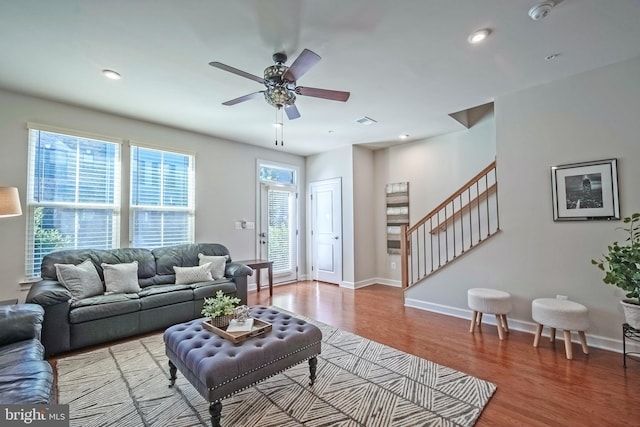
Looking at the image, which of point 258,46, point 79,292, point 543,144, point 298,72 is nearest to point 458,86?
point 543,144

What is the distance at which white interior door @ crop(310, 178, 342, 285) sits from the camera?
19.6 feet

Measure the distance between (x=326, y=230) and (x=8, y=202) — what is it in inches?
186

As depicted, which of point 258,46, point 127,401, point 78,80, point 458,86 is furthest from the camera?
point 458,86

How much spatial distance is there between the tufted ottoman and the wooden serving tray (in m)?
0.03

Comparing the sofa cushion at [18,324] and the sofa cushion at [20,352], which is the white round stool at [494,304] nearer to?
the sofa cushion at [20,352]

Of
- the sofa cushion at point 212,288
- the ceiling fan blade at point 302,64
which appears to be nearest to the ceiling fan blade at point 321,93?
the ceiling fan blade at point 302,64

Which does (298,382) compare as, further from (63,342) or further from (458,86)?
(458,86)

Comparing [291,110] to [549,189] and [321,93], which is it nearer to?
[321,93]

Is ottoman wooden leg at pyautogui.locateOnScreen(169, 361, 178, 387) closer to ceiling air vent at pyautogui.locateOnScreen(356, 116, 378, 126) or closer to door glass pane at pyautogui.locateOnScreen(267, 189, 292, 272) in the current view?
door glass pane at pyautogui.locateOnScreen(267, 189, 292, 272)

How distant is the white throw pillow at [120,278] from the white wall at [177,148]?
0.87 m

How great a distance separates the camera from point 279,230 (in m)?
6.14

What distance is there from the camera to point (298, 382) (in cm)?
232

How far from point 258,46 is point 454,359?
3419mm

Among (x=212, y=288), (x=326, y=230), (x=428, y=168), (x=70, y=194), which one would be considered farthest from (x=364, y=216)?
(x=70, y=194)
